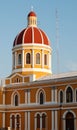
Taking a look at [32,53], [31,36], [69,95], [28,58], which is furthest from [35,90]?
[31,36]

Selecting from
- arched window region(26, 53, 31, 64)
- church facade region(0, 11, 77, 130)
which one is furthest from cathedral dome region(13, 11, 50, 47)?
arched window region(26, 53, 31, 64)

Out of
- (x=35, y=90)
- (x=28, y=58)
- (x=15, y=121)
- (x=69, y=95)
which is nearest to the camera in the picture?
(x=69, y=95)

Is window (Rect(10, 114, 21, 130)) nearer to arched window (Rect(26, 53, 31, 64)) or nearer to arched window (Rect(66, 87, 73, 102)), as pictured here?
arched window (Rect(26, 53, 31, 64))

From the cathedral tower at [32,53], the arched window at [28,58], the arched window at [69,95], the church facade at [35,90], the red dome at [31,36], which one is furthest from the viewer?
the red dome at [31,36]

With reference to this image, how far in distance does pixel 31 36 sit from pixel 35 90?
8639mm

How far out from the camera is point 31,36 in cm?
5897

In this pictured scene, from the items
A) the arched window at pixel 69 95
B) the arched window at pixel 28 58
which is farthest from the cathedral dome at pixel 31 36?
the arched window at pixel 69 95

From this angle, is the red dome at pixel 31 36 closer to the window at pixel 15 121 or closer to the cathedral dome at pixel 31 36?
the cathedral dome at pixel 31 36

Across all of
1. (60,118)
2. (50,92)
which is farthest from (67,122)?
(50,92)

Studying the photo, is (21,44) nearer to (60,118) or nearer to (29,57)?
(29,57)

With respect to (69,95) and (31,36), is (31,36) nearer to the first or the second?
(31,36)

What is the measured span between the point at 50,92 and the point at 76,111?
465cm

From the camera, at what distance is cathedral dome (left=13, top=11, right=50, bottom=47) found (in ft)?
193

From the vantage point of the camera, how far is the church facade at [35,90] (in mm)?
50812
